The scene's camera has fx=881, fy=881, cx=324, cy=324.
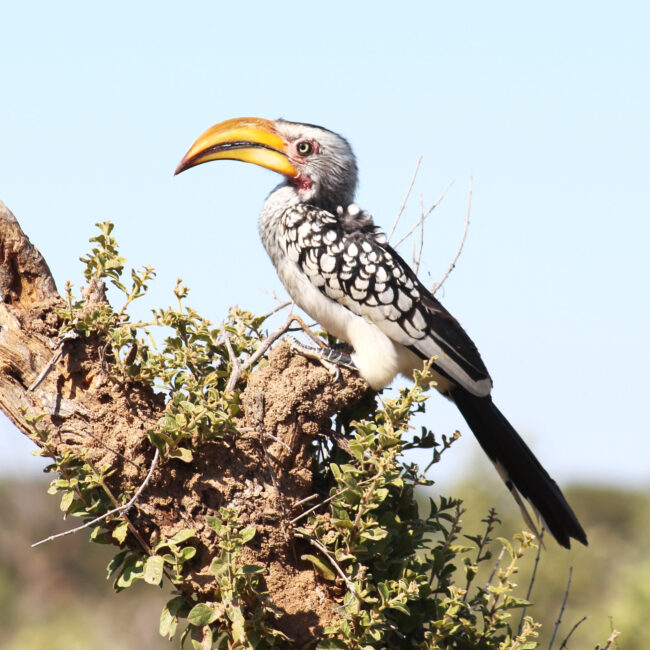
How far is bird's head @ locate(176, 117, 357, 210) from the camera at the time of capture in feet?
15.4

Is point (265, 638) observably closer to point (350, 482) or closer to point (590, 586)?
point (350, 482)

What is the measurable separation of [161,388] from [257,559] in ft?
2.37

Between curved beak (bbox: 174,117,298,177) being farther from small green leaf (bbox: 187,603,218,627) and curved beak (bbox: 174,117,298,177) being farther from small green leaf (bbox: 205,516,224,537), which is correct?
small green leaf (bbox: 187,603,218,627)

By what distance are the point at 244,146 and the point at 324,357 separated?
1492 millimetres

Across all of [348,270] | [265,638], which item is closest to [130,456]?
[265,638]

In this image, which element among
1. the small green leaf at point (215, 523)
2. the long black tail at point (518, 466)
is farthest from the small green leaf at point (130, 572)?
the long black tail at point (518, 466)

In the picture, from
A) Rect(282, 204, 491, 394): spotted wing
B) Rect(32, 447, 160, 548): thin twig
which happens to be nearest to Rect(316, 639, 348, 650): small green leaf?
Rect(32, 447, 160, 548): thin twig

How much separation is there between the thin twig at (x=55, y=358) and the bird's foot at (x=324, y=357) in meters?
0.86

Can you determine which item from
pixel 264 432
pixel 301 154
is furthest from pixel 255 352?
pixel 301 154

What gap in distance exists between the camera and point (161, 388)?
330 centimetres

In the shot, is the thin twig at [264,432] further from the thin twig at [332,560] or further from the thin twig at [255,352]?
the thin twig at [332,560]

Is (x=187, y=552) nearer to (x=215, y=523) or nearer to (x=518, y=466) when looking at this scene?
(x=215, y=523)

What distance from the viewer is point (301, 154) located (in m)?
4.87

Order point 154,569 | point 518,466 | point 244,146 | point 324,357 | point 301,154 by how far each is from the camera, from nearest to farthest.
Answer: point 154,569 < point 324,357 < point 518,466 < point 244,146 < point 301,154
